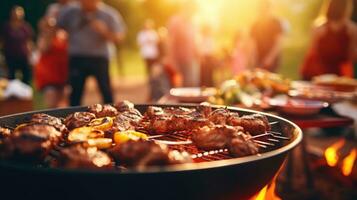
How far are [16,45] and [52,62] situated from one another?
5.27 metres

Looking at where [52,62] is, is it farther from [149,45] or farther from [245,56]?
[149,45]

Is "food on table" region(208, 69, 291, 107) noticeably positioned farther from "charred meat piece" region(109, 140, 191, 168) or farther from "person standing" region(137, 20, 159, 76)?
"person standing" region(137, 20, 159, 76)

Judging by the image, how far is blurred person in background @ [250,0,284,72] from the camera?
794 cm

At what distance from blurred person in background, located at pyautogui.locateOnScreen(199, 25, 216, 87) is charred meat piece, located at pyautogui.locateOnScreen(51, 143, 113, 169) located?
30.2ft

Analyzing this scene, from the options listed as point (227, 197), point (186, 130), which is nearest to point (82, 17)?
point (186, 130)

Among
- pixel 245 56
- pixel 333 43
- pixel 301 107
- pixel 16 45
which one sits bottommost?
pixel 301 107

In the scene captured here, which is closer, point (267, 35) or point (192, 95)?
point (192, 95)

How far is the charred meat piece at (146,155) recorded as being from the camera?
1.81 meters

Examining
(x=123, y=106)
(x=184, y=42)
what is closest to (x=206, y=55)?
(x=184, y=42)

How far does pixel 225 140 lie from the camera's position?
2.18 metres

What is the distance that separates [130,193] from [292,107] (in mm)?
2579

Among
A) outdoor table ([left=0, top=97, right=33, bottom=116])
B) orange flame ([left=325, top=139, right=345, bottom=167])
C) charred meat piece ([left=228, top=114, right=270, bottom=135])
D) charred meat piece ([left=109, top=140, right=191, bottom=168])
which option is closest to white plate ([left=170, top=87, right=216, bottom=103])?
orange flame ([left=325, top=139, right=345, bottom=167])

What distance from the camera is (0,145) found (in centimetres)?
190

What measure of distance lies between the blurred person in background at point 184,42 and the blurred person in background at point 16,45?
6.62m
